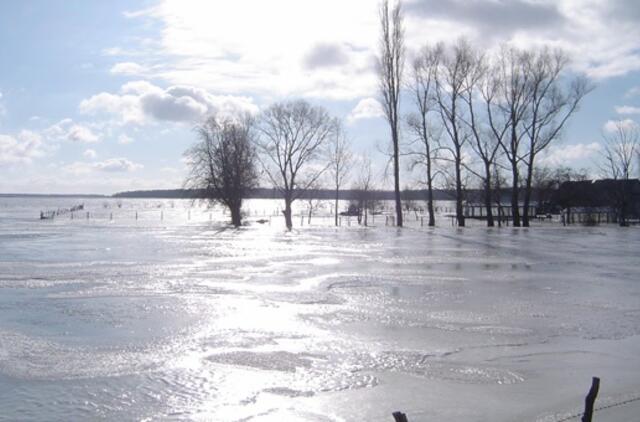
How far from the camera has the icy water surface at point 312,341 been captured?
5883 mm

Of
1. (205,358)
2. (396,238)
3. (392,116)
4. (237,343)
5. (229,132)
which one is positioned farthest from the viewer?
(229,132)

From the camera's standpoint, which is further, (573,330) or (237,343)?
(573,330)

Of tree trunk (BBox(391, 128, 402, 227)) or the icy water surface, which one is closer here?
the icy water surface

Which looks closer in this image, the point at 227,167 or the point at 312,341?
the point at 312,341

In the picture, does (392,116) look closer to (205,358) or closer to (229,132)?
(229,132)

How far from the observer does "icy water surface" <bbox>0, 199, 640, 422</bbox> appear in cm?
588

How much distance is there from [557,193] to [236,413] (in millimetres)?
73339

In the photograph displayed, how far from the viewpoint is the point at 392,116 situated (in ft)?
131

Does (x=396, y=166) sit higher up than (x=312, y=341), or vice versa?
(x=396, y=166)

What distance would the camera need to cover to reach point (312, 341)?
323 inches

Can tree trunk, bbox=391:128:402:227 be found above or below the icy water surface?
above

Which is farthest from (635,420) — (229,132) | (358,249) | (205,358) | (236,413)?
(229,132)

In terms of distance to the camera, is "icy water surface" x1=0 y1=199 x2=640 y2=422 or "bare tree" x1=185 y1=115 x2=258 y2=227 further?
"bare tree" x1=185 y1=115 x2=258 y2=227

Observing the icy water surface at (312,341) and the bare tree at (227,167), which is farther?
the bare tree at (227,167)
